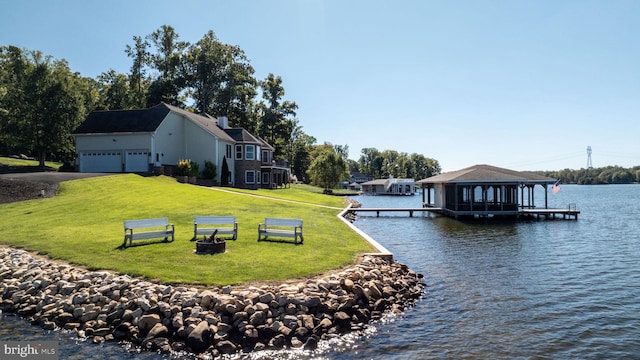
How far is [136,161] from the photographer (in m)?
42.1

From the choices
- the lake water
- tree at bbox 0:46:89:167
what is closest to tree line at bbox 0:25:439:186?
tree at bbox 0:46:89:167

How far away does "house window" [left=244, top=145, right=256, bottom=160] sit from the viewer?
50.6 metres

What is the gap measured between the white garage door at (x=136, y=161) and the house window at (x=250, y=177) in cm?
1201

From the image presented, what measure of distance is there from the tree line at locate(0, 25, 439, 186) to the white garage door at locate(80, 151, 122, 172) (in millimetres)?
8869

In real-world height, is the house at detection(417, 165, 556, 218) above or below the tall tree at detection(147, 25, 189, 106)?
below

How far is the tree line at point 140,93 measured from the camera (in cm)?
4875

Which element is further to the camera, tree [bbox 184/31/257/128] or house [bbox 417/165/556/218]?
tree [bbox 184/31/257/128]

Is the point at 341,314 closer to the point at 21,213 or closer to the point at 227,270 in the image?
the point at 227,270

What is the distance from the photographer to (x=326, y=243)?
58.6 feet

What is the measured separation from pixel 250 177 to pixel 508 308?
40931mm

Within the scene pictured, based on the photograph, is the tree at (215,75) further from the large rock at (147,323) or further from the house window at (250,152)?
the large rock at (147,323)

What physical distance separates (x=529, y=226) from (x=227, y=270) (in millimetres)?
29920

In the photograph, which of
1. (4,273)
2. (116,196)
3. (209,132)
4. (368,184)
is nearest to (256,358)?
(4,273)

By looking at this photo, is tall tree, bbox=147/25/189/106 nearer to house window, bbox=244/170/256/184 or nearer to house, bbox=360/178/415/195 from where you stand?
house window, bbox=244/170/256/184
